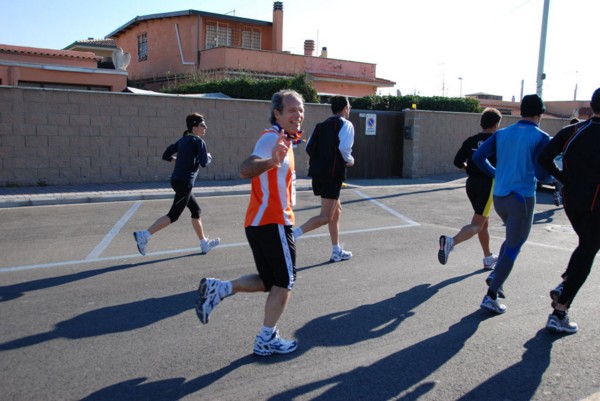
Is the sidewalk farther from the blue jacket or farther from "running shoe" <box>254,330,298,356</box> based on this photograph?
the blue jacket

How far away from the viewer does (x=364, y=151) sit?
17.5 meters

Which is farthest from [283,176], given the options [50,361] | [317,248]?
[317,248]

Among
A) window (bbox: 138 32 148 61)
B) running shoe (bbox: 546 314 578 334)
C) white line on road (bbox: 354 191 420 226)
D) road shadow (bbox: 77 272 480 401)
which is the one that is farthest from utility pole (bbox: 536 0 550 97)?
window (bbox: 138 32 148 61)

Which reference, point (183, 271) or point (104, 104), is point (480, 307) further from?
point (104, 104)

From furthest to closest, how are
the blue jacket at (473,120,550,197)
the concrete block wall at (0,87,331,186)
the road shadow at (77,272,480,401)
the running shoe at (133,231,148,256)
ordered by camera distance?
the concrete block wall at (0,87,331,186), the running shoe at (133,231,148,256), the blue jacket at (473,120,550,197), the road shadow at (77,272,480,401)

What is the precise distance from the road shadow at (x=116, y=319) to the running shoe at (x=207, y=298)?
32.3 inches

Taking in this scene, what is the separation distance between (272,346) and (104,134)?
35.4ft

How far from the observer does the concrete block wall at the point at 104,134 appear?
12391 mm

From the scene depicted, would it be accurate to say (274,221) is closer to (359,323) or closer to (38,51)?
(359,323)

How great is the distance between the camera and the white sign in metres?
17.4

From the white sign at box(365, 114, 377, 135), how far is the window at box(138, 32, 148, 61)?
Result: 1780 centimetres

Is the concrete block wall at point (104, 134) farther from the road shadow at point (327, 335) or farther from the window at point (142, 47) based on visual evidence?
the window at point (142, 47)

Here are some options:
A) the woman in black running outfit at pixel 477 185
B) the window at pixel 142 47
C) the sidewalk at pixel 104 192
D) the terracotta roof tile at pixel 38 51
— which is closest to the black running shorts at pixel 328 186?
the woman in black running outfit at pixel 477 185

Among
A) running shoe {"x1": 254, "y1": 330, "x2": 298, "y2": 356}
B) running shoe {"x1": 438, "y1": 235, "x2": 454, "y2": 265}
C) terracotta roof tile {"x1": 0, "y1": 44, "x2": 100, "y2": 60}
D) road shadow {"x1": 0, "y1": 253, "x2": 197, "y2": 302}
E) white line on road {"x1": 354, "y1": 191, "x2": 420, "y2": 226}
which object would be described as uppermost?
terracotta roof tile {"x1": 0, "y1": 44, "x2": 100, "y2": 60}
